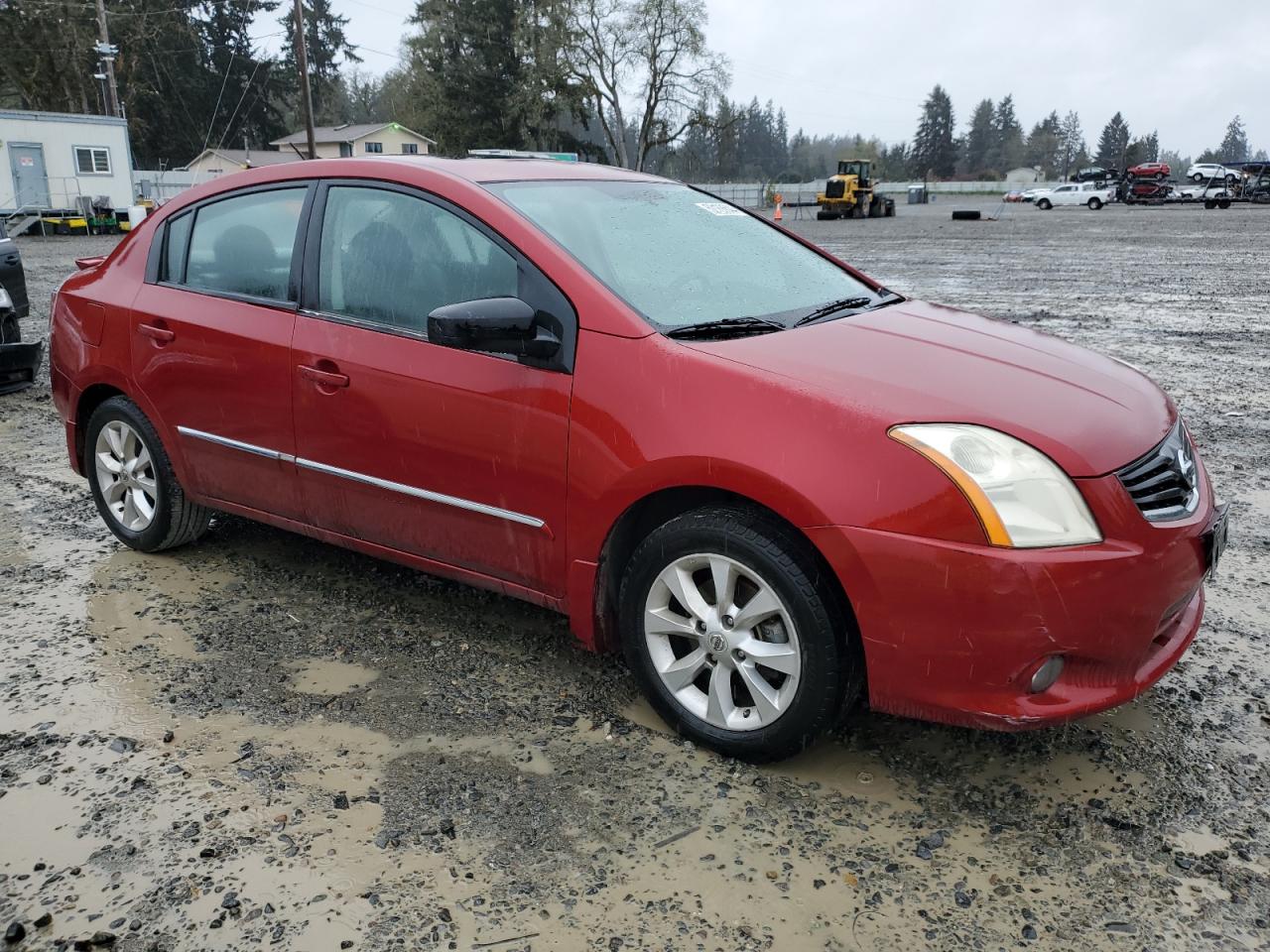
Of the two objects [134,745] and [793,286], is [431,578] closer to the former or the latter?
[134,745]

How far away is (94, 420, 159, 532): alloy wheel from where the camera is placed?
454cm

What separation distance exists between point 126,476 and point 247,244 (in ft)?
4.33

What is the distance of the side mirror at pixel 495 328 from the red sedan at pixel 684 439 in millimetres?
12

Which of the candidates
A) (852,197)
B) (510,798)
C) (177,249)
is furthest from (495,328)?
(852,197)

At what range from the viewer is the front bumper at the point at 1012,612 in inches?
97.5

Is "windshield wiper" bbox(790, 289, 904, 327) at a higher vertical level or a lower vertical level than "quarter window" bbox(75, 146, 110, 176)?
lower

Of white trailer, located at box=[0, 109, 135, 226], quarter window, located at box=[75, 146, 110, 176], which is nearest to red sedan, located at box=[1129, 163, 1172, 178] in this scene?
white trailer, located at box=[0, 109, 135, 226]

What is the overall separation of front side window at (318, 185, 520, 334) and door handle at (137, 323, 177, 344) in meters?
0.86

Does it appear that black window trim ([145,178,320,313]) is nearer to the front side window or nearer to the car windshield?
the front side window

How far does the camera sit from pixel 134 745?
312 centimetres

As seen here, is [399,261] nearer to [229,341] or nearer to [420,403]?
[420,403]

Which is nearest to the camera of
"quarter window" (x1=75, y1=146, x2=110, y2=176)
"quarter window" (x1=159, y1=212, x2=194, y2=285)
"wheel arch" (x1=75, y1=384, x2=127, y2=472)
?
"quarter window" (x1=159, y1=212, x2=194, y2=285)

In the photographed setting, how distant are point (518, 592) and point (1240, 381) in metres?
7.03

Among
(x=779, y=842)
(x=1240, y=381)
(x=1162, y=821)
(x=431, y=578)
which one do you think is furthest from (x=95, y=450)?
(x=1240, y=381)
